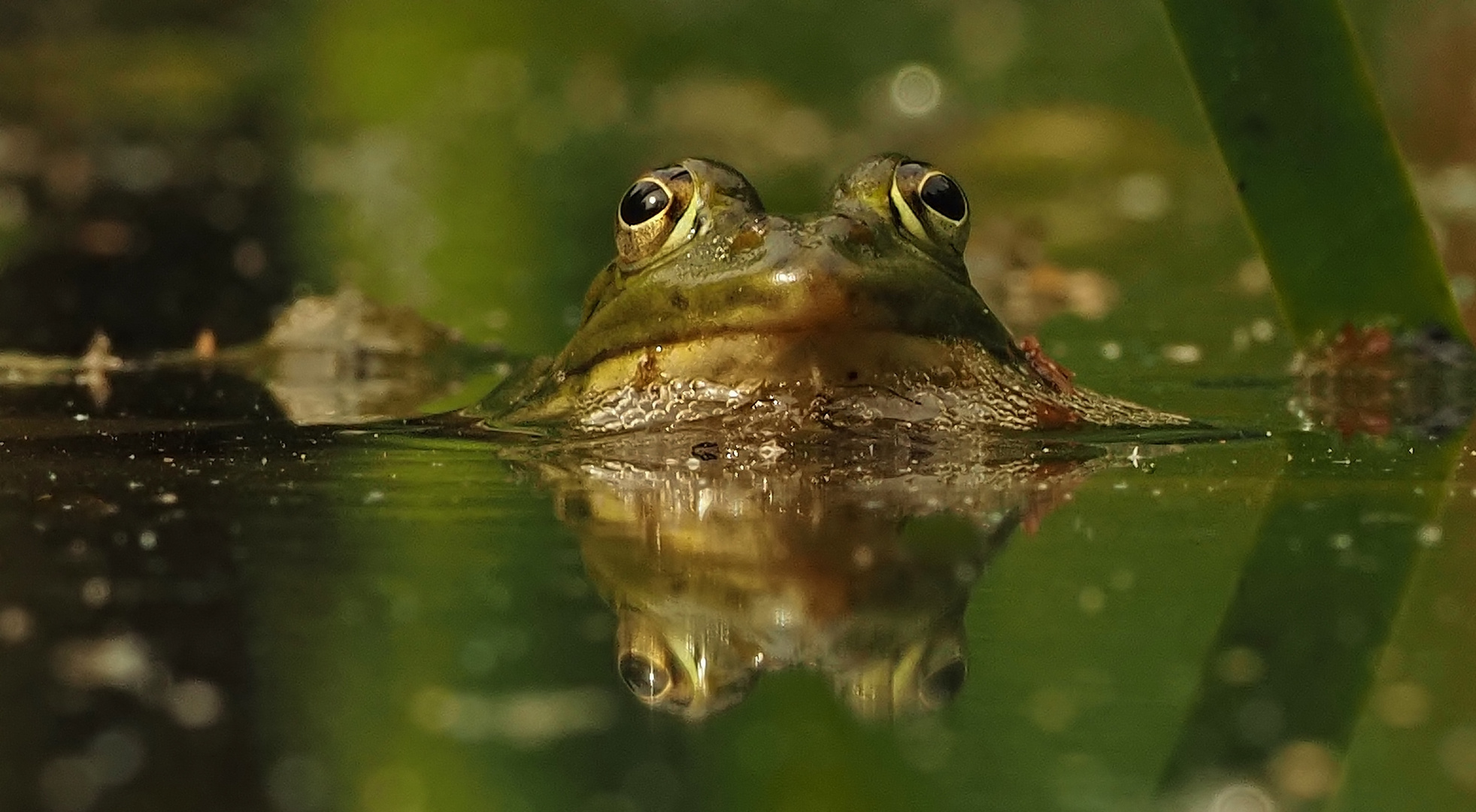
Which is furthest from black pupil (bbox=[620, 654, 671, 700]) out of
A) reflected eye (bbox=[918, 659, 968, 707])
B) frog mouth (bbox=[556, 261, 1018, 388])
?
frog mouth (bbox=[556, 261, 1018, 388])

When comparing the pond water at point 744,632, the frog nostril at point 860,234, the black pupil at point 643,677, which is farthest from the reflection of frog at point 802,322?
the black pupil at point 643,677

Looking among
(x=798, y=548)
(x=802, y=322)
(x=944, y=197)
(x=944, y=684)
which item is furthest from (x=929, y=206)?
(x=944, y=684)

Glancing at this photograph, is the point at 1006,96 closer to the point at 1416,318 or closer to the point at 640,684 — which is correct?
the point at 1416,318

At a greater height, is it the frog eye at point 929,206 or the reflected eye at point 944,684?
the frog eye at point 929,206

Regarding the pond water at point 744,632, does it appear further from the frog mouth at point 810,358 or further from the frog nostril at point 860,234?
the frog nostril at point 860,234

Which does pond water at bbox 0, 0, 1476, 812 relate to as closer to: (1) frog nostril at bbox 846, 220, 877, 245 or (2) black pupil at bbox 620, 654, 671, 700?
(2) black pupil at bbox 620, 654, 671, 700

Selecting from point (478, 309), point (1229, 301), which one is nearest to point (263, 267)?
point (478, 309)

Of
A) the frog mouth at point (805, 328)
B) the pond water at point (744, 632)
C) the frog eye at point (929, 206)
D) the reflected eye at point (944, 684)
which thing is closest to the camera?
the pond water at point (744, 632)

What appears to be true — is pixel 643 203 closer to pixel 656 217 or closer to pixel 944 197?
pixel 656 217
